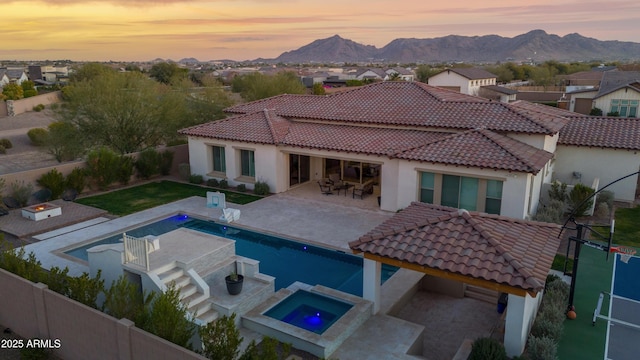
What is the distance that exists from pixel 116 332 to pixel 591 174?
77.1 feet

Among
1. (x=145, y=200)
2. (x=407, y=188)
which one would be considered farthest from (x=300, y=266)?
(x=145, y=200)

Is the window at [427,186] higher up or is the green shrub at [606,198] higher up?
the window at [427,186]

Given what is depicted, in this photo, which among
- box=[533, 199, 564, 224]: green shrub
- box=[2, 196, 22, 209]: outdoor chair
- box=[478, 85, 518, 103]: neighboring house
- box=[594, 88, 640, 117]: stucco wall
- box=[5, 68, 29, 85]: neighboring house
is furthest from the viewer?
box=[5, 68, 29, 85]: neighboring house

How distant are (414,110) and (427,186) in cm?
570

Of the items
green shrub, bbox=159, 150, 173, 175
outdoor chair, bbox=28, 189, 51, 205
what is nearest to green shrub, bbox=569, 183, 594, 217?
green shrub, bbox=159, 150, 173, 175

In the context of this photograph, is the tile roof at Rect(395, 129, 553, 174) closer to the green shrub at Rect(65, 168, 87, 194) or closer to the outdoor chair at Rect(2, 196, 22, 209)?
the green shrub at Rect(65, 168, 87, 194)

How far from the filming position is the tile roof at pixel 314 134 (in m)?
22.9

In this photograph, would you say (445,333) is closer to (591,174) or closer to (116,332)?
(116,332)

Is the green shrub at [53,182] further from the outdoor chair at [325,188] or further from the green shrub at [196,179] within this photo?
the outdoor chair at [325,188]

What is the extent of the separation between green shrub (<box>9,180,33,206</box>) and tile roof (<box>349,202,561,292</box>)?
18.3 meters

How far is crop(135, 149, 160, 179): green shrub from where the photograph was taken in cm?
2833

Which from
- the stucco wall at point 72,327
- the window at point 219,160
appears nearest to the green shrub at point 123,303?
the stucco wall at point 72,327

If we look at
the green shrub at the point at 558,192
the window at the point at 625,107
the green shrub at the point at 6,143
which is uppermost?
the window at the point at 625,107

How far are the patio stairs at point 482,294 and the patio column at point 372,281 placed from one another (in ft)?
10.9
